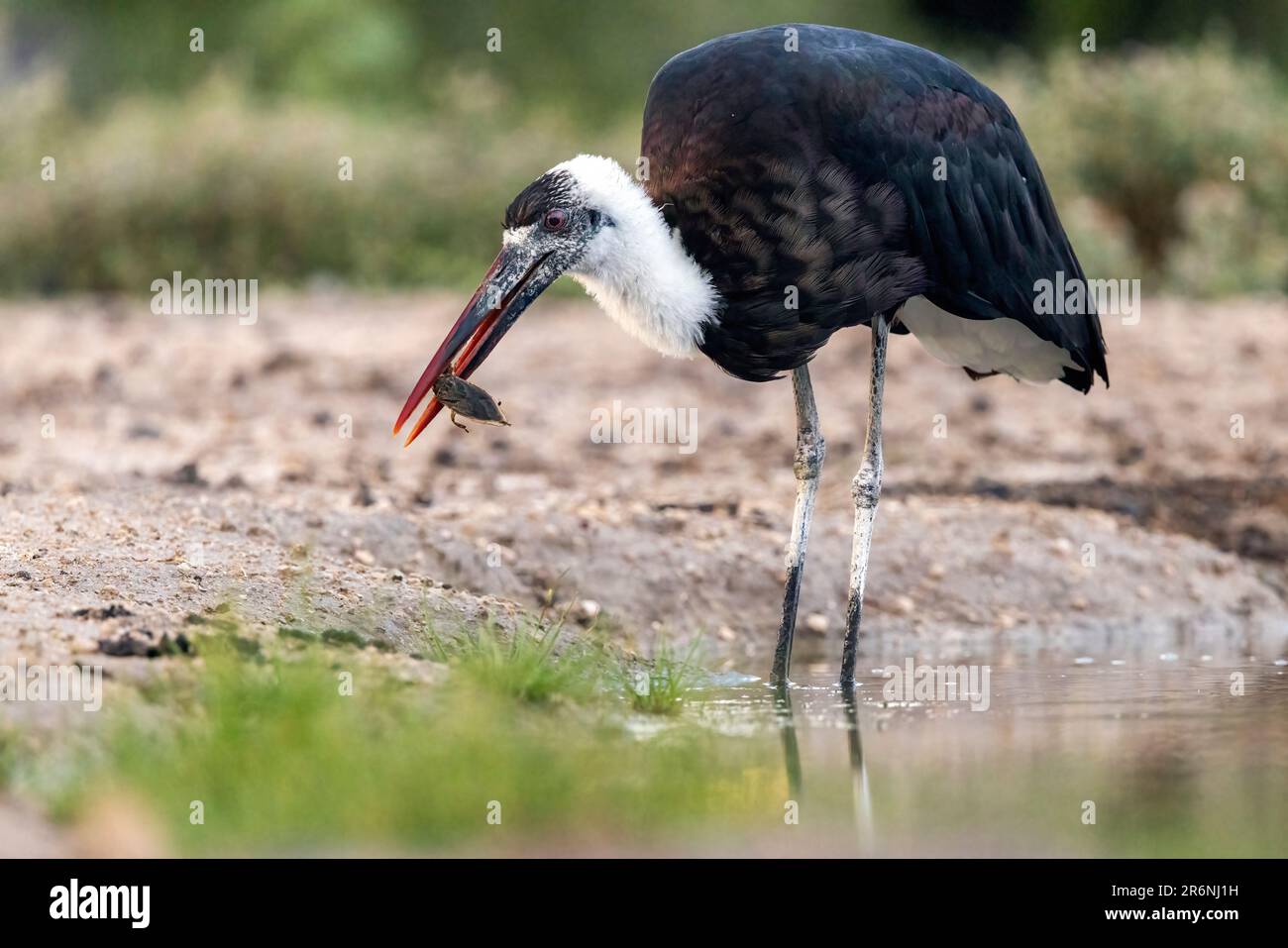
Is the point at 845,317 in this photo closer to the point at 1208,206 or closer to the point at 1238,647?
the point at 1238,647

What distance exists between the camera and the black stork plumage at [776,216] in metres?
5.88

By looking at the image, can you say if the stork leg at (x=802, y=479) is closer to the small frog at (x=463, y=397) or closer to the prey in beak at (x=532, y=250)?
the prey in beak at (x=532, y=250)

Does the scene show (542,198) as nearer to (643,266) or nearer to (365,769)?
(643,266)

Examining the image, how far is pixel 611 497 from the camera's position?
8.41 m

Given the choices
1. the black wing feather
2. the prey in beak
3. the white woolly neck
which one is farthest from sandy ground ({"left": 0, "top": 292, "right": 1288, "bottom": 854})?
the black wing feather

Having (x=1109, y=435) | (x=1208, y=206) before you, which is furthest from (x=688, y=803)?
(x=1208, y=206)

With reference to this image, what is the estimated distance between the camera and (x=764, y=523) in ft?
26.5

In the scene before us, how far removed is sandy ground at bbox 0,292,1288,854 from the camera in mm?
6188

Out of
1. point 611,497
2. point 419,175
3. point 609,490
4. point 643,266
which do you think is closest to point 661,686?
point 643,266

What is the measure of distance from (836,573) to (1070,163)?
877cm

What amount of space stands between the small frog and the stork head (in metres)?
0.09

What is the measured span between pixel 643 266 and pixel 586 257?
19cm

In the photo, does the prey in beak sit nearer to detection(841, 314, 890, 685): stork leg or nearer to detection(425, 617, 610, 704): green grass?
detection(425, 617, 610, 704): green grass

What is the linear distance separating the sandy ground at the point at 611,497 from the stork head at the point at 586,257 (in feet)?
3.26
